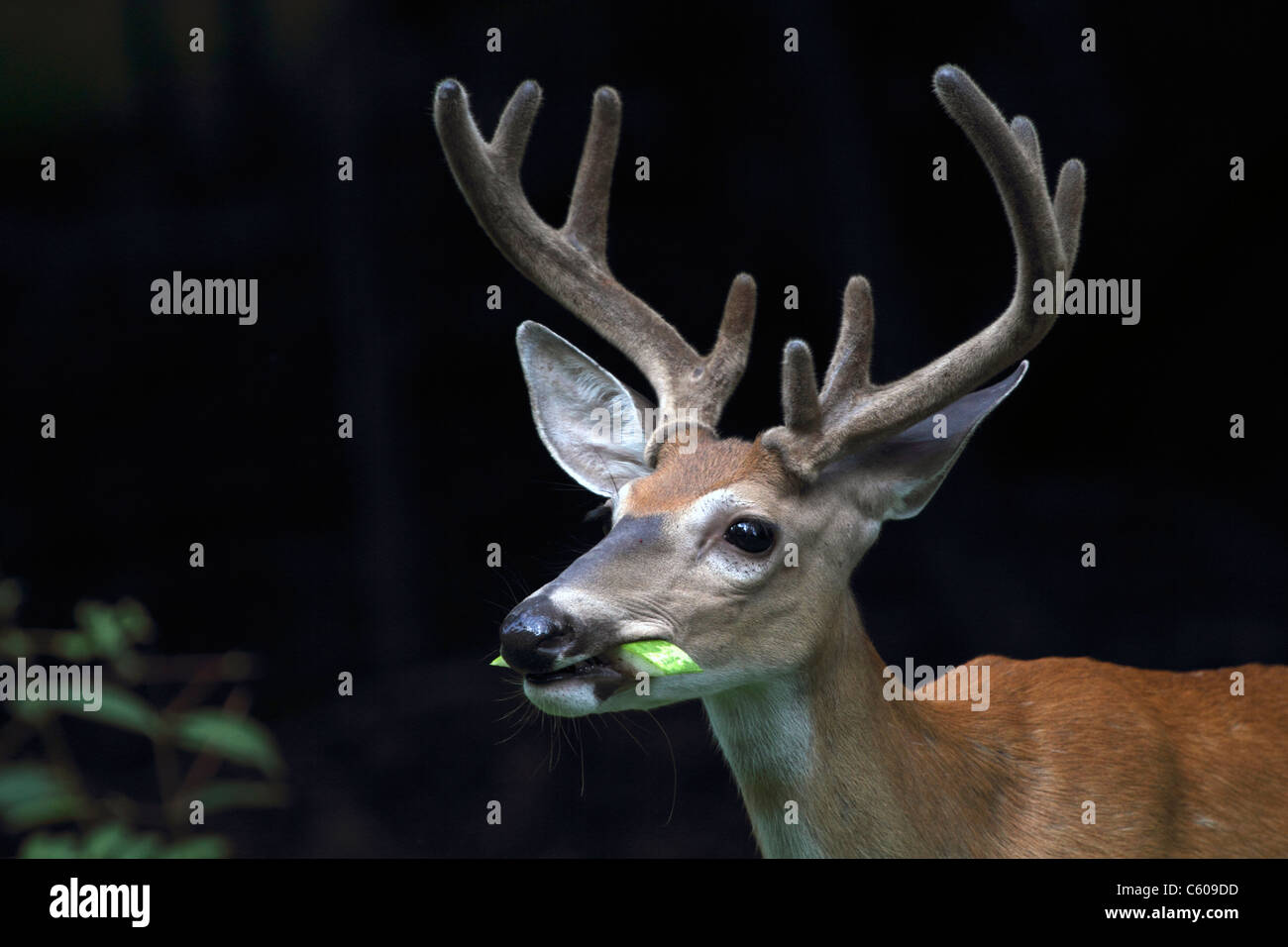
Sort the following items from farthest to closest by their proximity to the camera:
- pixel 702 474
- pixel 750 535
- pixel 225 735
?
pixel 702 474 → pixel 750 535 → pixel 225 735

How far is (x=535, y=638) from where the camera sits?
302 centimetres

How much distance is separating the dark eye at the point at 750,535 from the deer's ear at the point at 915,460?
0.41 m

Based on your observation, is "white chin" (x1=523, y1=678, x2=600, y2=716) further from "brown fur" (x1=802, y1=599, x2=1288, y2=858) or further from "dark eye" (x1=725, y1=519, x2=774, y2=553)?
"brown fur" (x1=802, y1=599, x2=1288, y2=858)

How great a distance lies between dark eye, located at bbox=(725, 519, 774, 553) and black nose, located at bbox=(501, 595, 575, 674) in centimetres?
58

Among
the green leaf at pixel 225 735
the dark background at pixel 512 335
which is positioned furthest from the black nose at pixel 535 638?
the dark background at pixel 512 335

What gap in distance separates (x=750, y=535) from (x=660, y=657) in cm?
44

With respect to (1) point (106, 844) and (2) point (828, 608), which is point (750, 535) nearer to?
(2) point (828, 608)

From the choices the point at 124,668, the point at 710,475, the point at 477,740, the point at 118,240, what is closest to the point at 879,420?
the point at 710,475

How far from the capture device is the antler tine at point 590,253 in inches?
161

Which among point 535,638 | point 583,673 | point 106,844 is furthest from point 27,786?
point 583,673

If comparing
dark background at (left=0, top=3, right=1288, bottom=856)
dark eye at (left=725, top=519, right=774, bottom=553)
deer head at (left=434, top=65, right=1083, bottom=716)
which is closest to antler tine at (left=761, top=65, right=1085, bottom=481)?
deer head at (left=434, top=65, right=1083, bottom=716)

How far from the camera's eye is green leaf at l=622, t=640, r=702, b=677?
321 centimetres

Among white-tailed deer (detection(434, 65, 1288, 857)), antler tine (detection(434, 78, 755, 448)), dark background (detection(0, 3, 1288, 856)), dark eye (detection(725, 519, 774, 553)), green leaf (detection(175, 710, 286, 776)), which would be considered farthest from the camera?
dark background (detection(0, 3, 1288, 856))

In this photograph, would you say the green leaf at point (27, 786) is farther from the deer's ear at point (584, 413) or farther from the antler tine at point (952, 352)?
the antler tine at point (952, 352)
